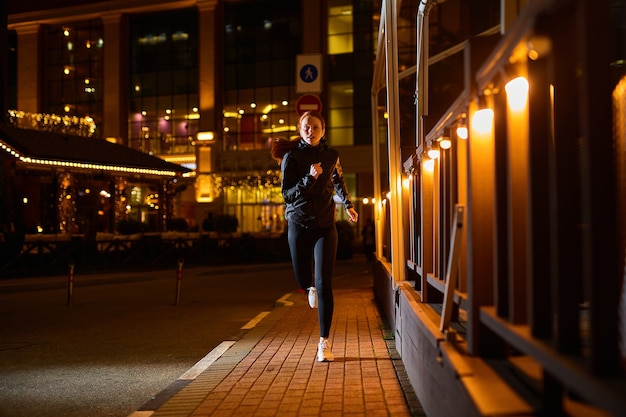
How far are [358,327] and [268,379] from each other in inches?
113

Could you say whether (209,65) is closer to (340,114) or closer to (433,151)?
(340,114)

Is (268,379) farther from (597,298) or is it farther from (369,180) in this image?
(369,180)

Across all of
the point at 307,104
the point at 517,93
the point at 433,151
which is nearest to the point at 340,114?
the point at 307,104

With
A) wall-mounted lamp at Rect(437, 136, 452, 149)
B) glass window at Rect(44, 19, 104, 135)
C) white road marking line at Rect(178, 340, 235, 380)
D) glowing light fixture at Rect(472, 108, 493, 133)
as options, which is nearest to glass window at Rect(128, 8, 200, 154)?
glass window at Rect(44, 19, 104, 135)

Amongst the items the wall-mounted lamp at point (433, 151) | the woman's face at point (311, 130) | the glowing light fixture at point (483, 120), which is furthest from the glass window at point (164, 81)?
the glowing light fixture at point (483, 120)

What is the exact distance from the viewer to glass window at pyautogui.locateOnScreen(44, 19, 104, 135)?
48438 mm

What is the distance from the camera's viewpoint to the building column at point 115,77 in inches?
1849

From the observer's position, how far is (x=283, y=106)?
45.4m

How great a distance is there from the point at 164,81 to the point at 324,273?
4335 centimetres

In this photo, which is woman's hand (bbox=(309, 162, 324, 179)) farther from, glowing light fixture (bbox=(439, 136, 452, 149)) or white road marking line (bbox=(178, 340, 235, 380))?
white road marking line (bbox=(178, 340, 235, 380))

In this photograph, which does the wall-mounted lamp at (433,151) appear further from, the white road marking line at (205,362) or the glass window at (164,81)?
the glass window at (164,81)

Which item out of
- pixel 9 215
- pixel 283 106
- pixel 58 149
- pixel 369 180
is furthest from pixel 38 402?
pixel 283 106

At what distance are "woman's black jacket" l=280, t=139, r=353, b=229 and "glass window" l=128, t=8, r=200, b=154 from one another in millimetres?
41096

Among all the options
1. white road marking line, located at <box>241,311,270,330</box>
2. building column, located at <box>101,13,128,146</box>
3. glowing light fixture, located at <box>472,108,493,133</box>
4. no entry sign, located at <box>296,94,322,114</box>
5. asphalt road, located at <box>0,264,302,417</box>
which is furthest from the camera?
building column, located at <box>101,13,128,146</box>
